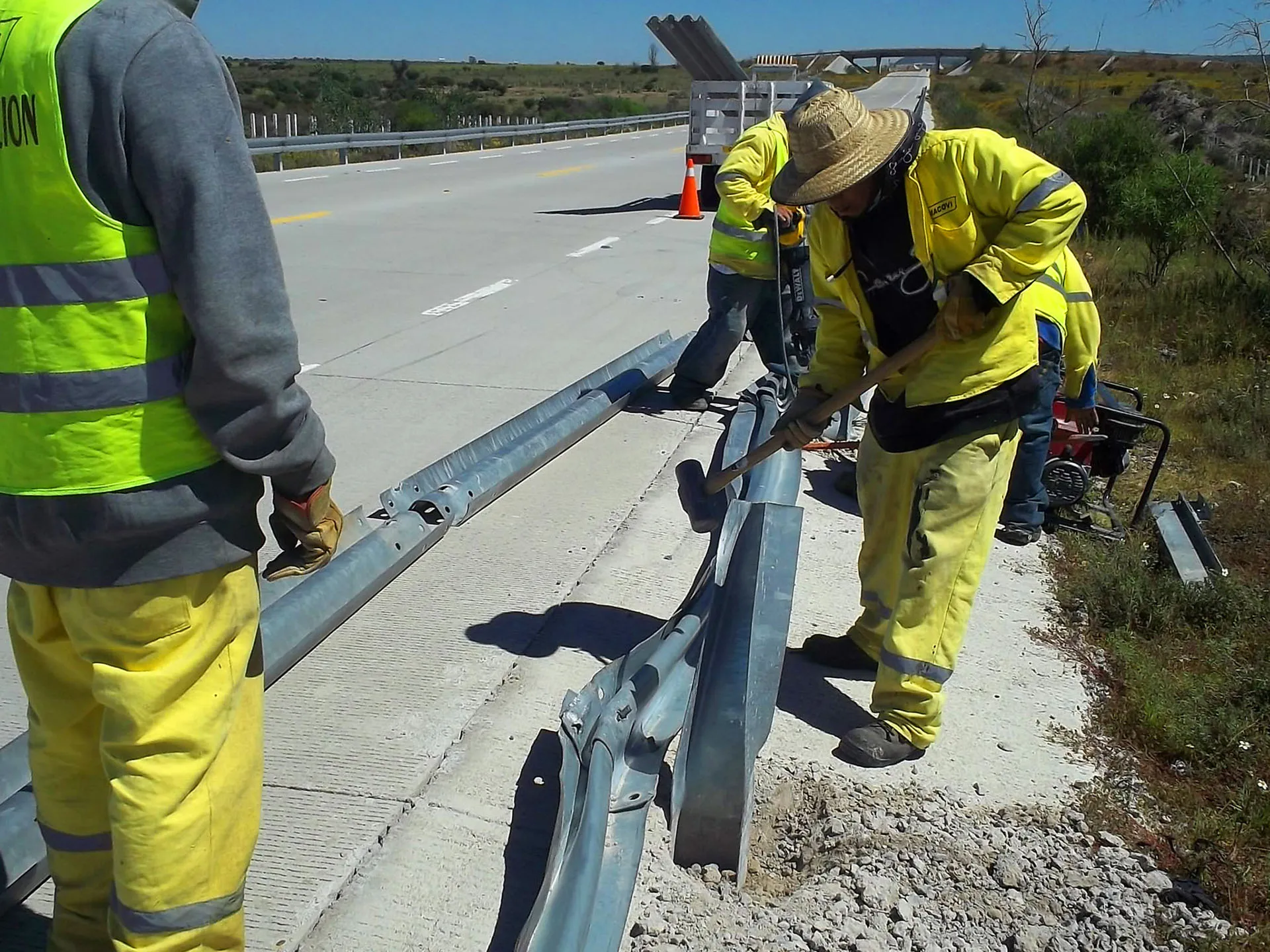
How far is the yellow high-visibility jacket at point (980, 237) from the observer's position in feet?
10.6

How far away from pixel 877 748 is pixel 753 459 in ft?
3.37

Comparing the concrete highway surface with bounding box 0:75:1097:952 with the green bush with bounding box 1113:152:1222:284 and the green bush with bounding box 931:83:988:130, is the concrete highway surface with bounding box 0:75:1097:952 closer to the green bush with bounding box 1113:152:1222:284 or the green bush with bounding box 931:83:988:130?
the green bush with bounding box 1113:152:1222:284

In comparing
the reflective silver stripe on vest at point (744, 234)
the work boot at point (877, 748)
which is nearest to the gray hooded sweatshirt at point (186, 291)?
the work boot at point (877, 748)

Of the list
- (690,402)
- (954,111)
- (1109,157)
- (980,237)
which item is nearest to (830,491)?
(690,402)

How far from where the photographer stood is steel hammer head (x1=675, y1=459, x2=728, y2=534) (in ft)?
13.6

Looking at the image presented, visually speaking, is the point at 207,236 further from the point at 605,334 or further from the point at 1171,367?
the point at 1171,367

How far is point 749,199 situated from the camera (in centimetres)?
638

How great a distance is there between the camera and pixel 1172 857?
10.2 ft

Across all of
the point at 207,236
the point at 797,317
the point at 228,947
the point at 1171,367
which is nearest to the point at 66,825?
the point at 228,947

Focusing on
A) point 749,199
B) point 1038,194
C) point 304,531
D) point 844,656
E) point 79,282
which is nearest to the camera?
point 79,282

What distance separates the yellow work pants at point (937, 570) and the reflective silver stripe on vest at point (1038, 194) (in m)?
0.67

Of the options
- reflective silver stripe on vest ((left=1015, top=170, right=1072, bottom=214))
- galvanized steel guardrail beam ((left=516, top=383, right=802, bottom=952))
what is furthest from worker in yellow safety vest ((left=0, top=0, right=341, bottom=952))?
reflective silver stripe on vest ((left=1015, top=170, right=1072, bottom=214))

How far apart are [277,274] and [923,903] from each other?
2.12m

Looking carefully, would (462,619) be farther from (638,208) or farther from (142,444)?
(638,208)
